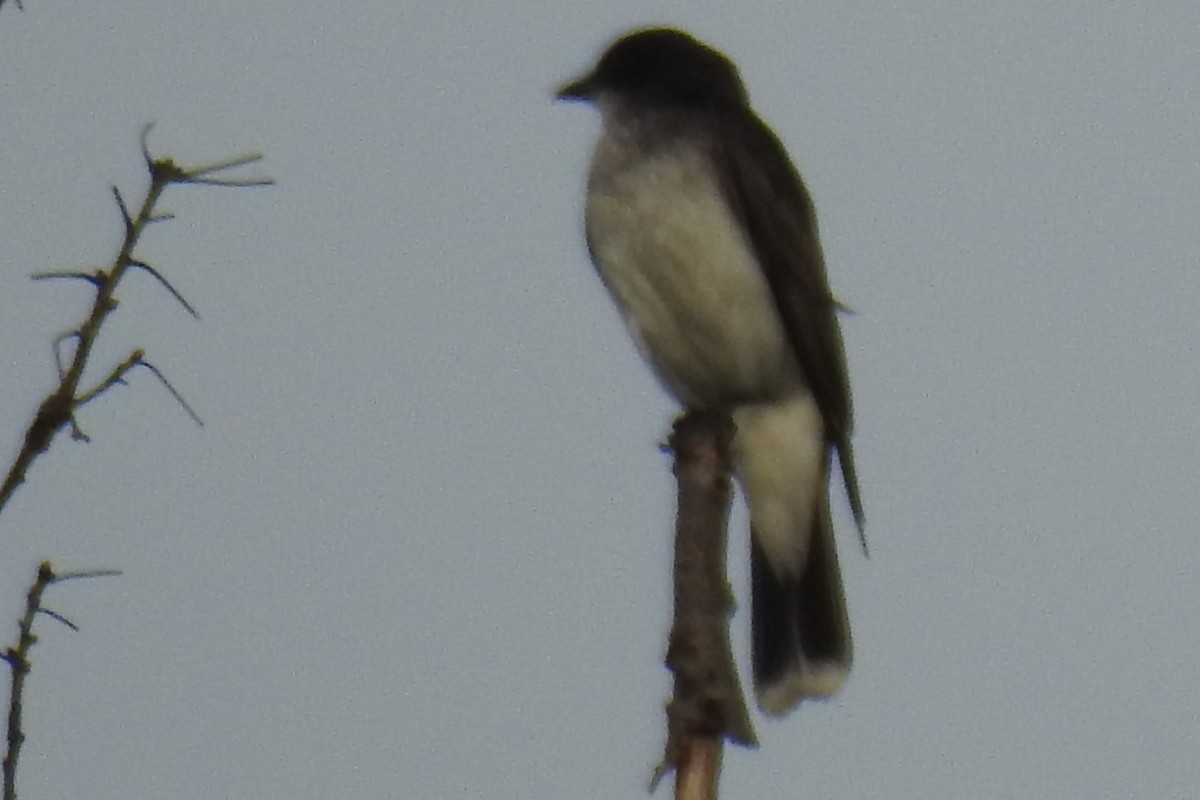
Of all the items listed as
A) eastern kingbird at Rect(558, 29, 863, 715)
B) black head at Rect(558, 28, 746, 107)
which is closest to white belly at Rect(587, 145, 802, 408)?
eastern kingbird at Rect(558, 29, 863, 715)

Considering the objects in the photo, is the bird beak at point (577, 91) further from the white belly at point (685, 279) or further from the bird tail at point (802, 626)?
the bird tail at point (802, 626)

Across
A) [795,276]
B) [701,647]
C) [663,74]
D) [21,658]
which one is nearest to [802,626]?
[795,276]

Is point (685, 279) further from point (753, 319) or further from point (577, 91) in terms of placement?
point (577, 91)

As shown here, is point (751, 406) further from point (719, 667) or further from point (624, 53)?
point (719, 667)

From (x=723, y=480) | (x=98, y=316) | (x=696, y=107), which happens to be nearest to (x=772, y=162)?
(x=696, y=107)

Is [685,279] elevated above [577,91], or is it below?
below

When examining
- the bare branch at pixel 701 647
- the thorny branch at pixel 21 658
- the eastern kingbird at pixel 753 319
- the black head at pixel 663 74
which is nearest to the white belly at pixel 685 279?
the eastern kingbird at pixel 753 319

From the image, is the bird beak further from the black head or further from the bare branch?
the bare branch
